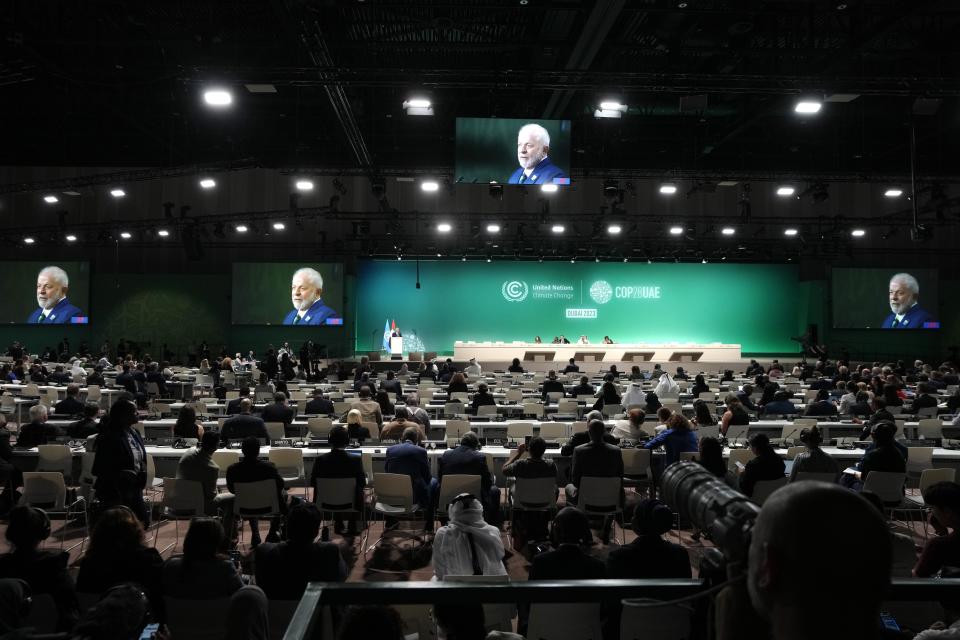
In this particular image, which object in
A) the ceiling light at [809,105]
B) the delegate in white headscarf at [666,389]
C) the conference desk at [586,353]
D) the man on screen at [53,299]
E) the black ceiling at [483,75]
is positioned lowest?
the delegate in white headscarf at [666,389]

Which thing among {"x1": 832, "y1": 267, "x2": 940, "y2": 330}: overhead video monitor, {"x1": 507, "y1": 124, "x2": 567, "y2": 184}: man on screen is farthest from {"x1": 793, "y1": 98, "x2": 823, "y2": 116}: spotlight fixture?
{"x1": 832, "y1": 267, "x2": 940, "y2": 330}: overhead video monitor

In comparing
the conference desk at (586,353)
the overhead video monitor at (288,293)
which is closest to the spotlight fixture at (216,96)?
the conference desk at (586,353)

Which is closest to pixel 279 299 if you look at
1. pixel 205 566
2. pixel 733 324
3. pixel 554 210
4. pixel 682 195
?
pixel 554 210

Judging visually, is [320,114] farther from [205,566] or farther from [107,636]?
Result: [107,636]

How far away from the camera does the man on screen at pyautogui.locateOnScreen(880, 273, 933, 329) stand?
2466 cm

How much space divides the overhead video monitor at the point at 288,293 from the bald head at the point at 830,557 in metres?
24.2

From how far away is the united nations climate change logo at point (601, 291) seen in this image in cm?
2620

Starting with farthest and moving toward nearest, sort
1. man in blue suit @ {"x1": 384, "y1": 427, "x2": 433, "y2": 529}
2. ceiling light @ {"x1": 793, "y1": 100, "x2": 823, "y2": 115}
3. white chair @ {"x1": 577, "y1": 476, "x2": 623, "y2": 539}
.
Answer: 1. ceiling light @ {"x1": 793, "y1": 100, "x2": 823, "y2": 115}
2. man in blue suit @ {"x1": 384, "y1": 427, "x2": 433, "y2": 529}
3. white chair @ {"x1": 577, "y1": 476, "x2": 623, "y2": 539}

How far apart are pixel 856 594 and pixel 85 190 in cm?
2915

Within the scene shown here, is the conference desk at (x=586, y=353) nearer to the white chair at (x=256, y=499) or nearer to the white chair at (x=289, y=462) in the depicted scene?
the white chair at (x=289, y=462)

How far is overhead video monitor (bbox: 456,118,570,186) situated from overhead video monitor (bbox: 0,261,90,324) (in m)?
20.1

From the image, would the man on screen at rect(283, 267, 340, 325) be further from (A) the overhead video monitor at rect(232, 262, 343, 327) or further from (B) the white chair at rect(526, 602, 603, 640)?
(B) the white chair at rect(526, 602, 603, 640)

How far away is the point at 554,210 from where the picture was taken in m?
25.5

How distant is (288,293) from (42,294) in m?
9.35
